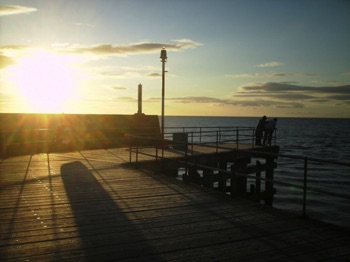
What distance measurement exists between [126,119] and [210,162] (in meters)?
9.31

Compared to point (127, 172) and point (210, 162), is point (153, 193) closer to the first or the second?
point (127, 172)

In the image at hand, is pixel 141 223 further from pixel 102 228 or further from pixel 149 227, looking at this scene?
pixel 102 228

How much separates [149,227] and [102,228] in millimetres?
782

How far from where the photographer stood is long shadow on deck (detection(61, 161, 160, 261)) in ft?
15.6

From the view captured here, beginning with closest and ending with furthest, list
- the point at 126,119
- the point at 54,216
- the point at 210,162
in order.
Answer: the point at 54,216 < the point at 210,162 < the point at 126,119

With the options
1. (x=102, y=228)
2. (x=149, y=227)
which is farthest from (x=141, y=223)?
(x=102, y=228)

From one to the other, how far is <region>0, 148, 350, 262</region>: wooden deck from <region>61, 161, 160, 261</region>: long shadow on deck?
0.6 inches

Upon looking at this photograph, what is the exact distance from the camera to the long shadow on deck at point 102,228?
4.76 metres

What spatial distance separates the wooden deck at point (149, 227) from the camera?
4.77 m

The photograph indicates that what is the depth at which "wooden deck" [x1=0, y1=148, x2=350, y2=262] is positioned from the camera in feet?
15.6

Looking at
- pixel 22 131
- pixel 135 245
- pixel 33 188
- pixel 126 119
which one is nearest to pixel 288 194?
pixel 126 119

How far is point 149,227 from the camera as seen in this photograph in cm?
588

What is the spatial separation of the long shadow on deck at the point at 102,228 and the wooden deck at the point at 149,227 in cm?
1

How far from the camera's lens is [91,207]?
7.19m
